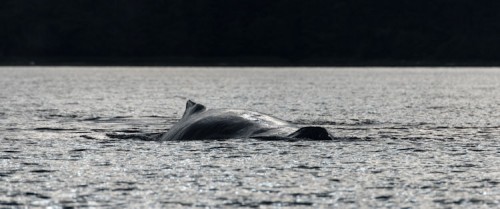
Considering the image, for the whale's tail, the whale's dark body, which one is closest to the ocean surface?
the whale's tail

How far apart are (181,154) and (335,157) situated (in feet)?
17.3

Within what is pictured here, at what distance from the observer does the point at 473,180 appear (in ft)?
109

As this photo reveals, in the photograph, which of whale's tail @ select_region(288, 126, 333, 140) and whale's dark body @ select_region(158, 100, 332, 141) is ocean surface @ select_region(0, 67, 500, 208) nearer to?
whale's tail @ select_region(288, 126, 333, 140)

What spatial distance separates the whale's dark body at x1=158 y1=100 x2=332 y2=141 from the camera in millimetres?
44812

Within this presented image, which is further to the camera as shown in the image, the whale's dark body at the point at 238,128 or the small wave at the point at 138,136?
the small wave at the point at 138,136

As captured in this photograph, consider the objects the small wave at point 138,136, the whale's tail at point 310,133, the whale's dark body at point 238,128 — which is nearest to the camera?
the whale's tail at point 310,133

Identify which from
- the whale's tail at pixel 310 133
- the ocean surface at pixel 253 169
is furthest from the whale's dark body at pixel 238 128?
the ocean surface at pixel 253 169

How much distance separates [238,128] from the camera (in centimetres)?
4575

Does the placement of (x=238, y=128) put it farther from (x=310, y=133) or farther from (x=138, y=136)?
(x=138, y=136)

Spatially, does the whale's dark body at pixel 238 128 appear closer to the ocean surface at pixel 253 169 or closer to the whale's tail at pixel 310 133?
the whale's tail at pixel 310 133

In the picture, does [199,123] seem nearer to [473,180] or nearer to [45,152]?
[45,152]

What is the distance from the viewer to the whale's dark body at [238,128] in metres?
44.8

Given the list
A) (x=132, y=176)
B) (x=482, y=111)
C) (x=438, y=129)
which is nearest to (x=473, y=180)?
(x=132, y=176)

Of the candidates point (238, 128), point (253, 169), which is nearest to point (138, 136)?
point (238, 128)
